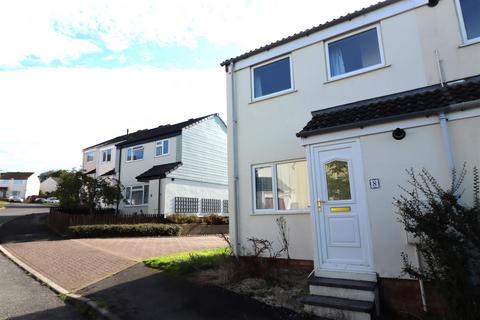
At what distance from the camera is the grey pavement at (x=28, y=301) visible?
5809mm

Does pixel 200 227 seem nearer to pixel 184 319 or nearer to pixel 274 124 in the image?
pixel 274 124

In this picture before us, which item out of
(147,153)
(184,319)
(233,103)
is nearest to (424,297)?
(184,319)

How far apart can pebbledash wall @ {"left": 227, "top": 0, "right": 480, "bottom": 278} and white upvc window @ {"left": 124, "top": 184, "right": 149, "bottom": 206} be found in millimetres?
16121

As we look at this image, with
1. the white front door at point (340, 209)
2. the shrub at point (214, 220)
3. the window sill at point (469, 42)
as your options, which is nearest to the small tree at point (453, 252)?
the white front door at point (340, 209)

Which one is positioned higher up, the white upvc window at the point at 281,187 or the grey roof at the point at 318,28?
the grey roof at the point at 318,28

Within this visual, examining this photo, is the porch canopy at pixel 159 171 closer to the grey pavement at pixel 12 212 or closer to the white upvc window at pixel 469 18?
the grey pavement at pixel 12 212

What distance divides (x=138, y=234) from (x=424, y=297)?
50.7ft

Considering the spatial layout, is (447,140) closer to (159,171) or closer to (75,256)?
(75,256)

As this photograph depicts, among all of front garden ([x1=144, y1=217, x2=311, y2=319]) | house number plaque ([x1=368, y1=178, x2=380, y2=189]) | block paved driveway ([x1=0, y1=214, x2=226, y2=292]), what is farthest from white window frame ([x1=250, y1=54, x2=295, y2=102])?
block paved driveway ([x1=0, y1=214, x2=226, y2=292])

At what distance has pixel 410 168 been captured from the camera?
5.83 m

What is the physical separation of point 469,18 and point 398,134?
402cm

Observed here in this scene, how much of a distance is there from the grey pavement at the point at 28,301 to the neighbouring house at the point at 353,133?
15.5 feet

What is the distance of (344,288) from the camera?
562 centimetres

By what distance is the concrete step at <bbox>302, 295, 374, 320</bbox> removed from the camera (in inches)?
198
